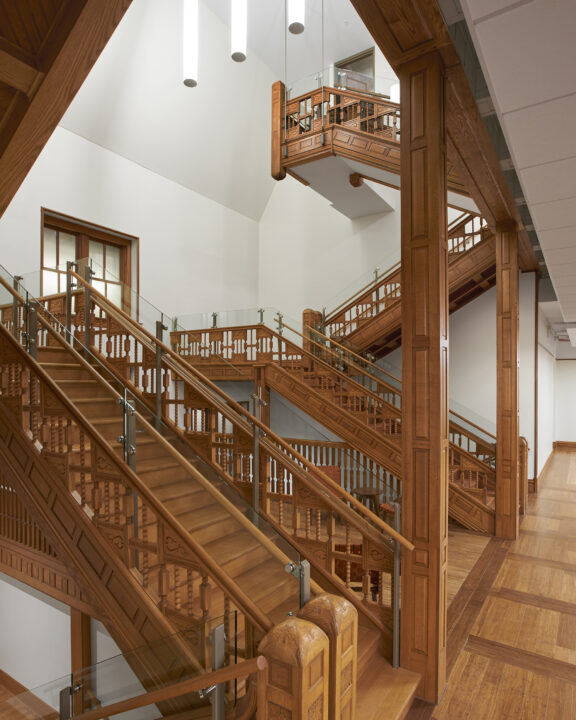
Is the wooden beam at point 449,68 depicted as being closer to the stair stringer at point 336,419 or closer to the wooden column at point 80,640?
the stair stringer at point 336,419

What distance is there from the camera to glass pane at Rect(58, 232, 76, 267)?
7965 millimetres

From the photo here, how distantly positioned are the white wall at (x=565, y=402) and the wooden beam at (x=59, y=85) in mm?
14911

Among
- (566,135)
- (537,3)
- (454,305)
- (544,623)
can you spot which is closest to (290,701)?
(537,3)

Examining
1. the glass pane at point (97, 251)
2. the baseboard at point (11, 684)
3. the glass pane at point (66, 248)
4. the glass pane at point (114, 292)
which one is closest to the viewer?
the baseboard at point (11, 684)

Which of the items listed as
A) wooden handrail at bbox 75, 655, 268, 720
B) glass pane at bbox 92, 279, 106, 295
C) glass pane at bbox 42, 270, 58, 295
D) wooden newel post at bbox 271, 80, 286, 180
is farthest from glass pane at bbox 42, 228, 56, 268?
wooden handrail at bbox 75, 655, 268, 720

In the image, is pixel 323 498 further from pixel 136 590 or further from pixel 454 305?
pixel 454 305

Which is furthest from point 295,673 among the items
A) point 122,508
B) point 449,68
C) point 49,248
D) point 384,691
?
point 49,248

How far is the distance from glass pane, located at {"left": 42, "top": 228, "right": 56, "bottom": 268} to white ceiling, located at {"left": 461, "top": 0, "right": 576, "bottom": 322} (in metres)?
7.59

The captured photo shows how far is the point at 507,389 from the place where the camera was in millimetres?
5691

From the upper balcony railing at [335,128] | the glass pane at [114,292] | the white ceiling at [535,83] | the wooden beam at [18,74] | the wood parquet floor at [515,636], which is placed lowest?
the wood parquet floor at [515,636]

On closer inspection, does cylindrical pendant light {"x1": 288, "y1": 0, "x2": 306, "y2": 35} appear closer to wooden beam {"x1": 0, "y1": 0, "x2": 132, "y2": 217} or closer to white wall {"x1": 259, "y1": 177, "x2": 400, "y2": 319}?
wooden beam {"x1": 0, "y1": 0, "x2": 132, "y2": 217}

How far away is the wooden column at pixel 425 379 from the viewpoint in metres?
2.84

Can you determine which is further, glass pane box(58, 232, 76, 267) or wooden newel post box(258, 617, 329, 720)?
glass pane box(58, 232, 76, 267)

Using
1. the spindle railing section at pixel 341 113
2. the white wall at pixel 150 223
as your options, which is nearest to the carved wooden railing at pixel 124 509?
the white wall at pixel 150 223
